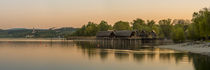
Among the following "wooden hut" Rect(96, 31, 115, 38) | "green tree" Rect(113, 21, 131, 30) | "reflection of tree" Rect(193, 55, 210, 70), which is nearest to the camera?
"reflection of tree" Rect(193, 55, 210, 70)

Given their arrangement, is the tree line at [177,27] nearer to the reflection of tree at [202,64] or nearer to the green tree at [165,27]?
the green tree at [165,27]

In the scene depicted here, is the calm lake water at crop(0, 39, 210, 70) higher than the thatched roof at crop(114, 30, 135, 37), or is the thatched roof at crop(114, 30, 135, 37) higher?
the thatched roof at crop(114, 30, 135, 37)

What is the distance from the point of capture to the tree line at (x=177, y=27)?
66.0m

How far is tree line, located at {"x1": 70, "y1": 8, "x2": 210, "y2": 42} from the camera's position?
6601 cm

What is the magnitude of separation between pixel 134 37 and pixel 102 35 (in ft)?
77.2

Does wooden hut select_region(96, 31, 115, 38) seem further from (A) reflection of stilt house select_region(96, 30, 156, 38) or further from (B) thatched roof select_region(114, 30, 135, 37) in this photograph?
(B) thatched roof select_region(114, 30, 135, 37)

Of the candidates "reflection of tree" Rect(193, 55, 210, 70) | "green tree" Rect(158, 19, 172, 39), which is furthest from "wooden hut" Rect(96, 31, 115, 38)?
"reflection of tree" Rect(193, 55, 210, 70)

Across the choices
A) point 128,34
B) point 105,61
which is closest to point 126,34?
point 128,34

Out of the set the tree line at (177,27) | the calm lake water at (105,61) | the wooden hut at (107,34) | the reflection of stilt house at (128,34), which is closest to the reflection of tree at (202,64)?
the calm lake water at (105,61)

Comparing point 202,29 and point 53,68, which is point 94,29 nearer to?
point 202,29

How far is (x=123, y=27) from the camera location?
594ft

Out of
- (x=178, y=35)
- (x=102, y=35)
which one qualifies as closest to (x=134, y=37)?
(x=102, y=35)

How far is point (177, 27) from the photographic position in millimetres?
135625

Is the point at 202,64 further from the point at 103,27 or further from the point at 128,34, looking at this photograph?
the point at 103,27
